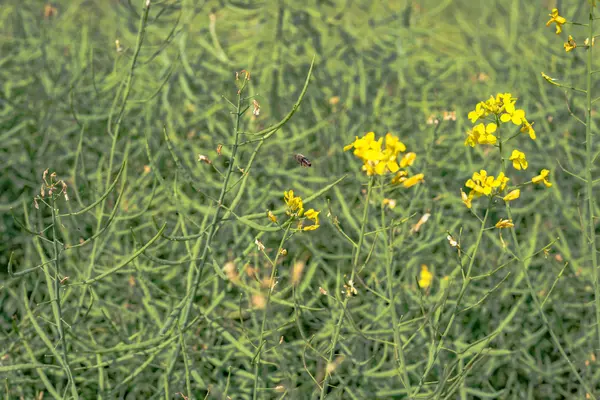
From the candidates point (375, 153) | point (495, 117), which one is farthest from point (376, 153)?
point (495, 117)

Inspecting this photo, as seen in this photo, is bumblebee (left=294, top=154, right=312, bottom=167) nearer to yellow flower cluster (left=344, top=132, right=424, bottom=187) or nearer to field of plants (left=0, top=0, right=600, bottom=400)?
field of plants (left=0, top=0, right=600, bottom=400)

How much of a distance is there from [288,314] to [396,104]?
0.67 metres

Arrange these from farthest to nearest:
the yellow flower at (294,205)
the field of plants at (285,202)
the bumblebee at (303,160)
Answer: the field of plants at (285,202) → the bumblebee at (303,160) → the yellow flower at (294,205)

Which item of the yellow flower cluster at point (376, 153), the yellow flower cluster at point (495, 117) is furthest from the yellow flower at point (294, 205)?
the yellow flower cluster at point (495, 117)

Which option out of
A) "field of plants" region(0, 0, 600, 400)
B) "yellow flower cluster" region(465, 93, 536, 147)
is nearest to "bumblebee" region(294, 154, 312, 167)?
"field of plants" region(0, 0, 600, 400)

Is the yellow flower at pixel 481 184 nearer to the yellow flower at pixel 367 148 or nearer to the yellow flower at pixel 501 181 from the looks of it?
the yellow flower at pixel 501 181

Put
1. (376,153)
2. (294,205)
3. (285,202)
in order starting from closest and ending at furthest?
(376,153), (294,205), (285,202)

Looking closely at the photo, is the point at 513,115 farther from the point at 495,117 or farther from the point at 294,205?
the point at 294,205

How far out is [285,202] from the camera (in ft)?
4.65

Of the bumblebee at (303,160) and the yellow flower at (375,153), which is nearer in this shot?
the yellow flower at (375,153)

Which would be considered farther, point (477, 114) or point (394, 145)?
point (477, 114)

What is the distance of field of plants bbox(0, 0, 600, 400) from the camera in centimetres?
144

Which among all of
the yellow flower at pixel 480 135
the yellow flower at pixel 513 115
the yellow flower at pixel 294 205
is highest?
the yellow flower at pixel 513 115

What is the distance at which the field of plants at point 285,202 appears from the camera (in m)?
1.44
